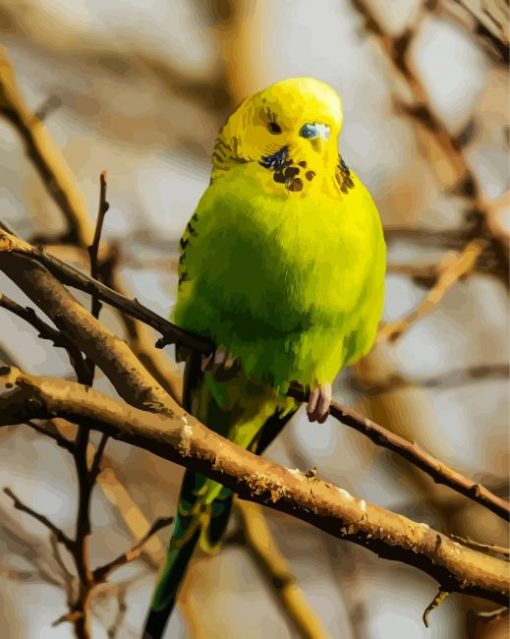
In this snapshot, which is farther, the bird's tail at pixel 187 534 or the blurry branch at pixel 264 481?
the bird's tail at pixel 187 534

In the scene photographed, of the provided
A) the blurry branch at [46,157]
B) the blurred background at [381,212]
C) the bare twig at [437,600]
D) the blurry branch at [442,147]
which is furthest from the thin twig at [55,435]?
the blurry branch at [442,147]

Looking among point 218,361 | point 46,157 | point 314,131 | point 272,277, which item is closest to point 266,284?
point 272,277

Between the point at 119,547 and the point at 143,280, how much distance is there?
0.33m

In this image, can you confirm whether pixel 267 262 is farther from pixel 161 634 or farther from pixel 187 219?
pixel 161 634

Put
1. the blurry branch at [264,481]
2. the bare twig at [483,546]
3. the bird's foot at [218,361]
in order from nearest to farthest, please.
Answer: the blurry branch at [264,481]
the bird's foot at [218,361]
the bare twig at [483,546]

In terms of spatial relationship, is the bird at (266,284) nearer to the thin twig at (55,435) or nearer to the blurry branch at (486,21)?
the thin twig at (55,435)

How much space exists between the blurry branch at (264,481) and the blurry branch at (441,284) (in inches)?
10.9

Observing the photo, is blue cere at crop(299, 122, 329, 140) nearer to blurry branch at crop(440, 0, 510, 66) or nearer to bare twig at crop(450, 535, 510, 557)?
blurry branch at crop(440, 0, 510, 66)

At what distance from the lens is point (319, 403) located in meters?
1.01

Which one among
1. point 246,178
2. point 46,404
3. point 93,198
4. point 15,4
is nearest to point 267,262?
point 246,178

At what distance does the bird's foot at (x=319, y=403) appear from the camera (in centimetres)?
100

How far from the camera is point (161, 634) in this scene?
926 mm

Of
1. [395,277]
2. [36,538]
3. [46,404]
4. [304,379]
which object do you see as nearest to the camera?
[46,404]

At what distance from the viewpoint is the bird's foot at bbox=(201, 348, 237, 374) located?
963mm
